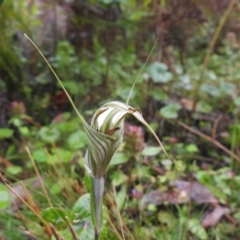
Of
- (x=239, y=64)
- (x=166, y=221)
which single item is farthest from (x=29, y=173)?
(x=239, y=64)

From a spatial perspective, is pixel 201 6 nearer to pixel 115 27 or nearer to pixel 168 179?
pixel 115 27

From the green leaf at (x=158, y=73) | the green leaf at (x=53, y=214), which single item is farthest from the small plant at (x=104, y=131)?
the green leaf at (x=158, y=73)

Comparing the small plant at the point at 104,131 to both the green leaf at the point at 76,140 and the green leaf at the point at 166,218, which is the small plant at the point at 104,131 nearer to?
the green leaf at the point at 166,218

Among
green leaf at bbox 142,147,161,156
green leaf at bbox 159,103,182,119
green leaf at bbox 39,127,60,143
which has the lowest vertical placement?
green leaf at bbox 159,103,182,119

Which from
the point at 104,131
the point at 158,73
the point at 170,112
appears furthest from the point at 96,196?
the point at 158,73

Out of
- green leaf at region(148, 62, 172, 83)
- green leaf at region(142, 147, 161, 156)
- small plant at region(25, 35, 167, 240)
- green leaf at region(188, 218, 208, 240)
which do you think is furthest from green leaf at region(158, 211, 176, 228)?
green leaf at region(148, 62, 172, 83)

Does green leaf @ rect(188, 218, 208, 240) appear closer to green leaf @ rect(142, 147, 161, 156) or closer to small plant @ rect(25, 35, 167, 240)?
green leaf @ rect(142, 147, 161, 156)
